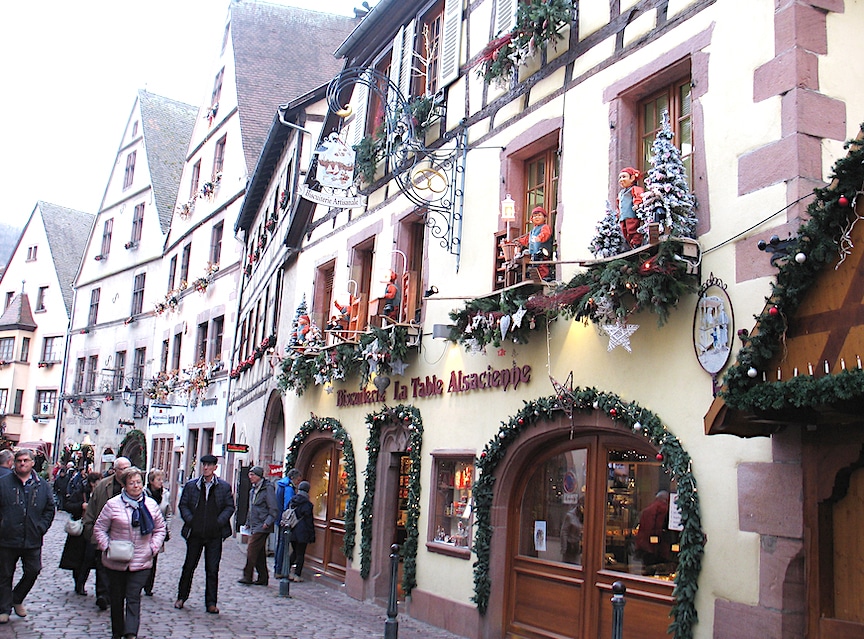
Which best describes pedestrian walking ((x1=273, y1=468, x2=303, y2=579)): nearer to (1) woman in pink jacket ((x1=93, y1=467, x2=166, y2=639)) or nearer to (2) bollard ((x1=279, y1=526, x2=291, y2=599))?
(2) bollard ((x1=279, y1=526, x2=291, y2=599))

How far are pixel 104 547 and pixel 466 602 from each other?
13.1 feet

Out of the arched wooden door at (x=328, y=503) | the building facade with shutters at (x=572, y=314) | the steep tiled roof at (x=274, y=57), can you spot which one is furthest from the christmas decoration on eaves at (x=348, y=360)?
the steep tiled roof at (x=274, y=57)

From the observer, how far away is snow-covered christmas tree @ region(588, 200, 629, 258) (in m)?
8.02

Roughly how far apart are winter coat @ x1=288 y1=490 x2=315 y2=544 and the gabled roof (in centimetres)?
3211

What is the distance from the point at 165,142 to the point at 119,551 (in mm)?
29959

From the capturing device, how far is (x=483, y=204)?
11.2 meters

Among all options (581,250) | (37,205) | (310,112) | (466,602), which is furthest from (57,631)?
(37,205)

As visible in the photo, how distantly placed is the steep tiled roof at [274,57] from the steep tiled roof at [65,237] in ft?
54.5

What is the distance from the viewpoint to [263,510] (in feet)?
41.2

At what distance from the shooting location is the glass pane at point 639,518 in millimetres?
7820

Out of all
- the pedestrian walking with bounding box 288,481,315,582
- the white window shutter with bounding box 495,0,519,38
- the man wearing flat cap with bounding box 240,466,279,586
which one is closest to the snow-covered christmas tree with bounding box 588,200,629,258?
the white window shutter with bounding box 495,0,519,38

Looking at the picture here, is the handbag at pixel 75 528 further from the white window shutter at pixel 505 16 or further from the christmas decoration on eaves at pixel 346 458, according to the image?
the white window shutter at pixel 505 16

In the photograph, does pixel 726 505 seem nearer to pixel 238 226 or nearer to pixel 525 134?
pixel 525 134

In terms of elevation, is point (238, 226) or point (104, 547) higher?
point (238, 226)
